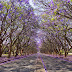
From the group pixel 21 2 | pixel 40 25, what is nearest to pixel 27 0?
pixel 21 2

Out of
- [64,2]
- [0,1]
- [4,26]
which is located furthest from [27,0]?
[64,2]

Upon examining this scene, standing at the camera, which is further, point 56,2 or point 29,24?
point 29,24

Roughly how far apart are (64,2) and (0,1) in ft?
31.8

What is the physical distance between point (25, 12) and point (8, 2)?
412 centimetres

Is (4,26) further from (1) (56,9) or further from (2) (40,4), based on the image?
(1) (56,9)

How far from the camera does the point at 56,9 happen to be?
13.0m

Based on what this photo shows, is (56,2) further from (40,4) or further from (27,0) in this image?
(27,0)

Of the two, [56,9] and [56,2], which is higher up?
[56,2]

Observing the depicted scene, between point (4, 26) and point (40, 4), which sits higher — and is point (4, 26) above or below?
below

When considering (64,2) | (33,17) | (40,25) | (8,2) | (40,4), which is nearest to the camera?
(64,2)

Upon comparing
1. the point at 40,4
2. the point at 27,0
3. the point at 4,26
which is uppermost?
the point at 27,0

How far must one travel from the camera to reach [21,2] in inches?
700

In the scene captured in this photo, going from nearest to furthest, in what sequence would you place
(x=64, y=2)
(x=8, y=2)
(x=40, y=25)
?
1. (x=64, y=2)
2. (x=8, y=2)
3. (x=40, y=25)

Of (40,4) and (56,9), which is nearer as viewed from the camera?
(56,9)
